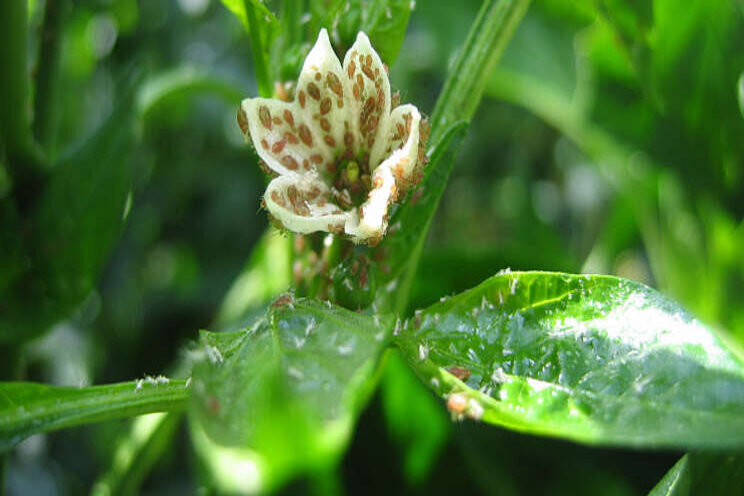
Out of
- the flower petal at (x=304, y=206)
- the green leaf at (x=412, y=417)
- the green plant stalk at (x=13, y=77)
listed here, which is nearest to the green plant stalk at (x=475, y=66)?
the flower petal at (x=304, y=206)

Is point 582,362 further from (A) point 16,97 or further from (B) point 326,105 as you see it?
(A) point 16,97

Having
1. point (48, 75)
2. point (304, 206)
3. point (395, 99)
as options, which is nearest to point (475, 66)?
point (395, 99)

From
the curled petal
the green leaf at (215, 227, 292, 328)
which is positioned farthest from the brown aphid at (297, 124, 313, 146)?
the green leaf at (215, 227, 292, 328)

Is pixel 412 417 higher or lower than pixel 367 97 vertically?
lower

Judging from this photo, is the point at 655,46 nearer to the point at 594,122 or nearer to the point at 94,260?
the point at 594,122

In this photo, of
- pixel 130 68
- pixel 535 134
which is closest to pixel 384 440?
Result: pixel 130 68

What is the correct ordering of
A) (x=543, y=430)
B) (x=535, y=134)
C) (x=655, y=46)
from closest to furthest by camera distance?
(x=543, y=430) < (x=655, y=46) < (x=535, y=134)
